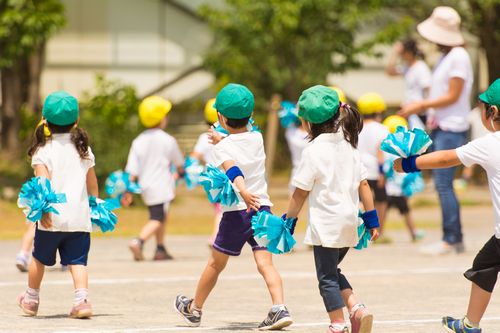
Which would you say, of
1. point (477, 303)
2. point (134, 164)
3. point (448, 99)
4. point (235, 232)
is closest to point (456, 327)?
point (477, 303)

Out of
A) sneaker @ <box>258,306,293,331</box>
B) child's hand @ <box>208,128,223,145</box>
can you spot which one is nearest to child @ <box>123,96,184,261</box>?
child's hand @ <box>208,128,223,145</box>

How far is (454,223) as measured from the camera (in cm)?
1328

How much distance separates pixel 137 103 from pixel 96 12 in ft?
25.1

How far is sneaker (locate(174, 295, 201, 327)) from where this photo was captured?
8.72 metres

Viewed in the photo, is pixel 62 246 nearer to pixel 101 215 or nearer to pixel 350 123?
pixel 101 215

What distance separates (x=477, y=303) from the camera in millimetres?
7867

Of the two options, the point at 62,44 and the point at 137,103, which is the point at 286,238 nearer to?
the point at 137,103

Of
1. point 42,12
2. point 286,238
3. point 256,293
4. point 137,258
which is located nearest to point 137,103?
point 42,12

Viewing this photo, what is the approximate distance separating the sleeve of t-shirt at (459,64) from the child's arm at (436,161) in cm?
564

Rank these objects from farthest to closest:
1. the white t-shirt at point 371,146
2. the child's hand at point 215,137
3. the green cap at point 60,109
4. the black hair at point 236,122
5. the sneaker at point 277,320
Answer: the white t-shirt at point 371,146 < the green cap at point 60,109 < the child's hand at point 215,137 < the black hair at point 236,122 < the sneaker at point 277,320

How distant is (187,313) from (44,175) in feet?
4.41

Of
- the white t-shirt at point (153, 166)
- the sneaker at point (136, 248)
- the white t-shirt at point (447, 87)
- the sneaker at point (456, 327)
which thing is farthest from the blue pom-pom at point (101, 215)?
the white t-shirt at point (447, 87)

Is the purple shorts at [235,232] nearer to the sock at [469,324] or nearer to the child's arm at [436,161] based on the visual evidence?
the child's arm at [436,161]

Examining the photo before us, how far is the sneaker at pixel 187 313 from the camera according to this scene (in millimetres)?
8719
